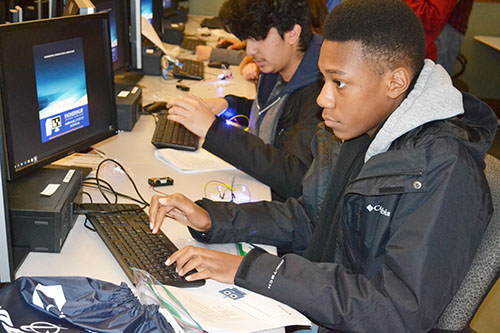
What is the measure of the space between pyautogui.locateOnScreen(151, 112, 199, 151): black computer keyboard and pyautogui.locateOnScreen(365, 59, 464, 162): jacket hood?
3.04 ft

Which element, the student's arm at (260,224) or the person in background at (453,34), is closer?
the student's arm at (260,224)

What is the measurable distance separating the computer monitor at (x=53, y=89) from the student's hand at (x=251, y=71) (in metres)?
1.34

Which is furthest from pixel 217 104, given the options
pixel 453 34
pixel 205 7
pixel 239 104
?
pixel 205 7

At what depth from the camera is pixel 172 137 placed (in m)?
2.01

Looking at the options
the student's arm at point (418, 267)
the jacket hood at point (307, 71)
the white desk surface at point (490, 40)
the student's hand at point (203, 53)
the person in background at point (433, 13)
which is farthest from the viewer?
the white desk surface at point (490, 40)

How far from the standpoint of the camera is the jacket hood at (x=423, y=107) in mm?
1112

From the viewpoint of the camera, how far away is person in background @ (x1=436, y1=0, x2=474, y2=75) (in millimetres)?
3484

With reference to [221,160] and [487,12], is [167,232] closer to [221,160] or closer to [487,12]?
[221,160]

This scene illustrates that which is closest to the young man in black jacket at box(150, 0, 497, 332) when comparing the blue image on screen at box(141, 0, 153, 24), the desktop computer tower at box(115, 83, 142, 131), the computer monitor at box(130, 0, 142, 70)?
the desktop computer tower at box(115, 83, 142, 131)

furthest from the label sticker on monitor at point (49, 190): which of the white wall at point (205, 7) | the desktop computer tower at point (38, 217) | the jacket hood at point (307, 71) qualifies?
the white wall at point (205, 7)

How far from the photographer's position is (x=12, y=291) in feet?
2.99

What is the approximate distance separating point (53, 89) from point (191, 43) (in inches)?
88.5

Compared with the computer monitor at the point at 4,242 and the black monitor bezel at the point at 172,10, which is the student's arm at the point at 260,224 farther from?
the black monitor bezel at the point at 172,10

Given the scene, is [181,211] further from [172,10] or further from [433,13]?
[172,10]
